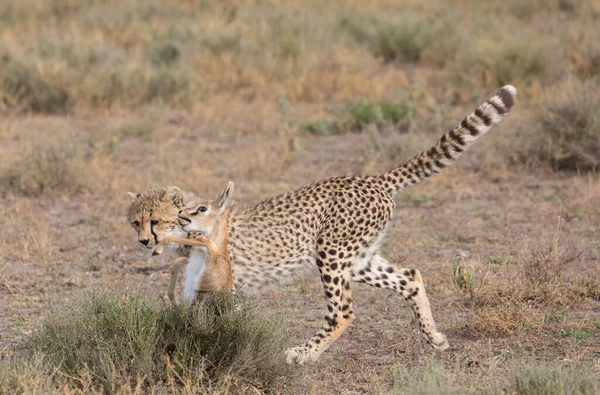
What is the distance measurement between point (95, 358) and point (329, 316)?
1.50 metres

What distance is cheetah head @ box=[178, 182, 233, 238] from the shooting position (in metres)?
5.68

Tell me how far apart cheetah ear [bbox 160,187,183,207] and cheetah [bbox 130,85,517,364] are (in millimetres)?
298

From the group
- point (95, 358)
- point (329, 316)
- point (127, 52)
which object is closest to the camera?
point (95, 358)

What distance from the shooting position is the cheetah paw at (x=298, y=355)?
18.7 feet

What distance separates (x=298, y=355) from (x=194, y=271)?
0.82 metres

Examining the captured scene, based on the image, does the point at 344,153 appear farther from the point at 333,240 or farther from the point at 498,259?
the point at 333,240

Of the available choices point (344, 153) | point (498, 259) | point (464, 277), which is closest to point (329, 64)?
Result: point (344, 153)

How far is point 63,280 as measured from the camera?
7.62 m

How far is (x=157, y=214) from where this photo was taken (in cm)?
562

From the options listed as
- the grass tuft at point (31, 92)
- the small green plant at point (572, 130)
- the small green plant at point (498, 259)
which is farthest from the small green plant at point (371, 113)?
the small green plant at point (498, 259)

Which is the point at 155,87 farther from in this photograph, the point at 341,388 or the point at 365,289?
the point at 341,388

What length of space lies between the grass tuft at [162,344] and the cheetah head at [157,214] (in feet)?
1.24

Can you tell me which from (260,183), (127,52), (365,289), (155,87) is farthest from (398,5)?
(365,289)

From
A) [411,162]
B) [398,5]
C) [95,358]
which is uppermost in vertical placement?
[411,162]
